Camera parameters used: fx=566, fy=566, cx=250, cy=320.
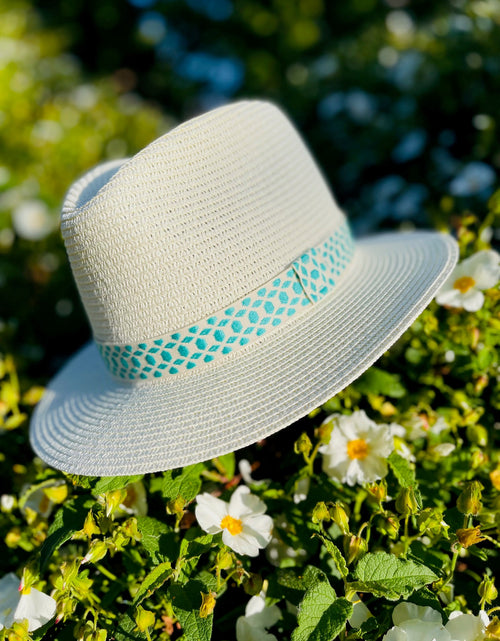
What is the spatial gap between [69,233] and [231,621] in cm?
87

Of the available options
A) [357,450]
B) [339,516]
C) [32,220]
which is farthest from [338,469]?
[32,220]

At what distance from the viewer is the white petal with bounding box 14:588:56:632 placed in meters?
1.00

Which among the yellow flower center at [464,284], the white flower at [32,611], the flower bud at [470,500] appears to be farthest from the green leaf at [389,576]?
the yellow flower center at [464,284]

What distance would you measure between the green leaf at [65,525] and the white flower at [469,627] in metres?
0.69

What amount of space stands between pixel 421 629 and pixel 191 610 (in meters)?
0.38

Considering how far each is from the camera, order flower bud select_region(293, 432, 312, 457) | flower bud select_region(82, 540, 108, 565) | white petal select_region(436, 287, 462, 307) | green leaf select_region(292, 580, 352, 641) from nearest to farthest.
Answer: green leaf select_region(292, 580, 352, 641) → flower bud select_region(82, 540, 108, 565) → flower bud select_region(293, 432, 312, 457) → white petal select_region(436, 287, 462, 307)

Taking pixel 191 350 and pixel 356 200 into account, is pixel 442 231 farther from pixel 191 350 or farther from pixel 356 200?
pixel 356 200

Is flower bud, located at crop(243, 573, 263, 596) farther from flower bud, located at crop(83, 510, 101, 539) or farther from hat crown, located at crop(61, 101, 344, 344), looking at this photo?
hat crown, located at crop(61, 101, 344, 344)

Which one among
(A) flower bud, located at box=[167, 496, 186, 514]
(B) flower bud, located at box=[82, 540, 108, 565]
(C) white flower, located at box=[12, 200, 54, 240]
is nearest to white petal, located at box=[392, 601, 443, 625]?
(A) flower bud, located at box=[167, 496, 186, 514]

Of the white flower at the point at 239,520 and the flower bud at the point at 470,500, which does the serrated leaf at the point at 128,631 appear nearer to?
the white flower at the point at 239,520

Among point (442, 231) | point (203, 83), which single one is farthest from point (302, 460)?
point (203, 83)

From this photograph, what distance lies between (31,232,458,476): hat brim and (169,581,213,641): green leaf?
0.69ft

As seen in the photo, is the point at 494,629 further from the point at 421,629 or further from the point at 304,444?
the point at 304,444

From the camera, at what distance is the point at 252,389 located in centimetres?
108
